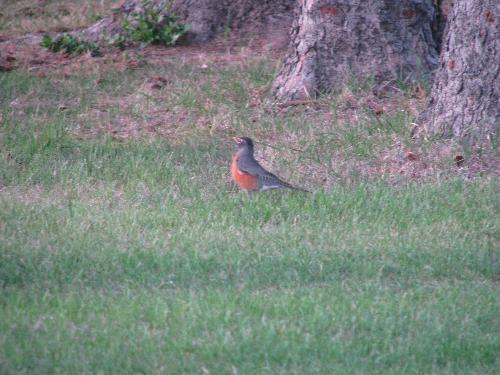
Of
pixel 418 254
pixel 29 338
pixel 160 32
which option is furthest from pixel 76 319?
pixel 160 32

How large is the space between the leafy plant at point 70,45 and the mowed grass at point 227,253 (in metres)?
2.51

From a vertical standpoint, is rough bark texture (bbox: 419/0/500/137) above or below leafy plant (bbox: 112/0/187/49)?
above

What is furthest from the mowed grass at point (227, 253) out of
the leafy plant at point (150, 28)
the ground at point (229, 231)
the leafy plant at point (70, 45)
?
the leafy plant at point (150, 28)

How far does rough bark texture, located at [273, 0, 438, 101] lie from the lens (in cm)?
1143

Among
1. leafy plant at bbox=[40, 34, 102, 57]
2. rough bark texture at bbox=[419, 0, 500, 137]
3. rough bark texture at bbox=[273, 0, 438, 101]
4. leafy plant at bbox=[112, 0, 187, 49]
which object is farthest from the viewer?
leafy plant at bbox=[112, 0, 187, 49]

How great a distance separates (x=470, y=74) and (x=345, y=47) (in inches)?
95.2

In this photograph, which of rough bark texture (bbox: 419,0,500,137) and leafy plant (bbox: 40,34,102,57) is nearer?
rough bark texture (bbox: 419,0,500,137)

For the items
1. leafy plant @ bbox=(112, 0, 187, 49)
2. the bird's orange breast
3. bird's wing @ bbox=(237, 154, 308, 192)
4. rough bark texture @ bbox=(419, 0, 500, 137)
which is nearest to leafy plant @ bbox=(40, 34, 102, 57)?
leafy plant @ bbox=(112, 0, 187, 49)

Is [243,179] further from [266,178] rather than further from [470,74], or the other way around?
[470,74]

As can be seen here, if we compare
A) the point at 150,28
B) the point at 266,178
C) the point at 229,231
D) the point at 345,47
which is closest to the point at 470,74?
the point at 345,47

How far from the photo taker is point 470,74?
9508mm

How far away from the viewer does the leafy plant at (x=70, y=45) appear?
1356 cm

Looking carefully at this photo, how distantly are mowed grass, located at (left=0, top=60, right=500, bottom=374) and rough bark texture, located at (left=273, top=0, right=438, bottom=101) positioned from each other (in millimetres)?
539

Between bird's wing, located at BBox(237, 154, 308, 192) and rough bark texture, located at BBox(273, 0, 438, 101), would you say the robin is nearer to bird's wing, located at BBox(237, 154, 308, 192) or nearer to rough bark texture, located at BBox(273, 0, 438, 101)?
bird's wing, located at BBox(237, 154, 308, 192)
